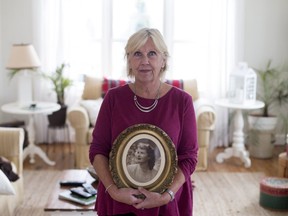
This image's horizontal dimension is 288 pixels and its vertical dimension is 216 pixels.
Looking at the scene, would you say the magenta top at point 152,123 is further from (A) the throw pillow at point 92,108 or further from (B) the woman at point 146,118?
(A) the throw pillow at point 92,108

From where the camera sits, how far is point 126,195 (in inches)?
64.2

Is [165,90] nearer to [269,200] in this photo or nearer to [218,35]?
[269,200]

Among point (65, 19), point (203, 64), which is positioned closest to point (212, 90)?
point (203, 64)

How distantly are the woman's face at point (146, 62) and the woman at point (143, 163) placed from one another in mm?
247

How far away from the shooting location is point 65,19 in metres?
5.22

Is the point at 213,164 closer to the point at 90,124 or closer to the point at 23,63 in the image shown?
the point at 90,124

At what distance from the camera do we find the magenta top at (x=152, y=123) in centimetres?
169

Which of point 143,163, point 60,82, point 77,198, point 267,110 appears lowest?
point 77,198

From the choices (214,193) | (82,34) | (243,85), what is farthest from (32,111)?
(243,85)

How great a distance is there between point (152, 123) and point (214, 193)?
2.46 meters

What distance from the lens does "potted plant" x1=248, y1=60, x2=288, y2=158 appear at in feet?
16.1

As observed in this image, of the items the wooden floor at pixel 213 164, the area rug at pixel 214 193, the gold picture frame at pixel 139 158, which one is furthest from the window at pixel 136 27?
the gold picture frame at pixel 139 158

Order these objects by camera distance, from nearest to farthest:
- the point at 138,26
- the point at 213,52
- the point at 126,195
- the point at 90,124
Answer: the point at 126,195
the point at 90,124
the point at 213,52
the point at 138,26

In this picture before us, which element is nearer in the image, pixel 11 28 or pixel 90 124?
pixel 90 124
